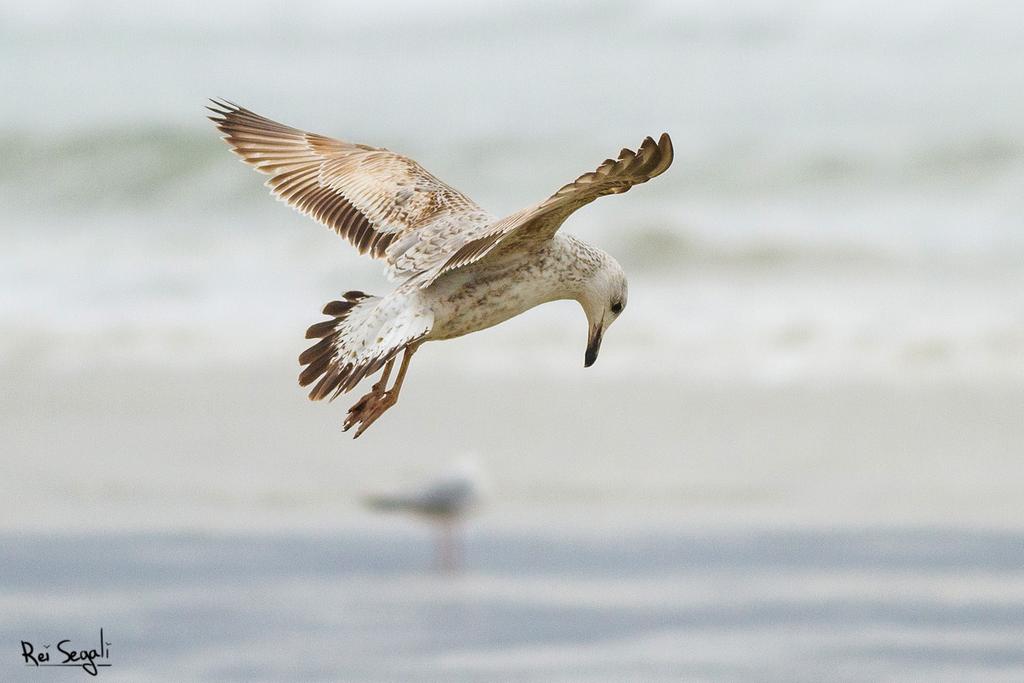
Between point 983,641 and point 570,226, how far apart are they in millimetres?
8340

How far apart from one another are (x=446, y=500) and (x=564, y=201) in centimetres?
586

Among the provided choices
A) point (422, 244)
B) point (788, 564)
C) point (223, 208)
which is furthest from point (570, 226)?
point (422, 244)

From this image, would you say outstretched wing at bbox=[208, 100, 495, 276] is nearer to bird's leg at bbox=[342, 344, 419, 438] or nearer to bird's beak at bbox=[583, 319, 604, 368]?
bird's leg at bbox=[342, 344, 419, 438]

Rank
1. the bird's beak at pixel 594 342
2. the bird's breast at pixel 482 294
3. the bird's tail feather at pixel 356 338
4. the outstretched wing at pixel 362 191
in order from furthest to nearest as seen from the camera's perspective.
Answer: the outstretched wing at pixel 362 191 → the bird's beak at pixel 594 342 → the bird's breast at pixel 482 294 → the bird's tail feather at pixel 356 338

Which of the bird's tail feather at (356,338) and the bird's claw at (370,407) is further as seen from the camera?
the bird's claw at (370,407)

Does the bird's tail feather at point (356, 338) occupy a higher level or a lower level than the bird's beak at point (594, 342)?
lower

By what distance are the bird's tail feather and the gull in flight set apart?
5.43 m

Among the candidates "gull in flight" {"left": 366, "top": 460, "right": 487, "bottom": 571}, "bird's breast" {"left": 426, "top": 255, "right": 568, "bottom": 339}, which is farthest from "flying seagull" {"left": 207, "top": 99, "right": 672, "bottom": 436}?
"gull in flight" {"left": 366, "top": 460, "right": 487, "bottom": 571}

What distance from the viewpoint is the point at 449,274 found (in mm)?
5617

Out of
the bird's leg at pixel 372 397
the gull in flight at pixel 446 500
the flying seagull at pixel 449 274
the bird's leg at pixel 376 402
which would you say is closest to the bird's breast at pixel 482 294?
the flying seagull at pixel 449 274

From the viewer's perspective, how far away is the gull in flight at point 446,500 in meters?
11.0

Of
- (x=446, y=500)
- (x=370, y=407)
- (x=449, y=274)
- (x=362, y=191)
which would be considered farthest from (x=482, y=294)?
(x=446, y=500)

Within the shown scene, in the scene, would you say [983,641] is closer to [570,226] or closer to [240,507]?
[240,507]

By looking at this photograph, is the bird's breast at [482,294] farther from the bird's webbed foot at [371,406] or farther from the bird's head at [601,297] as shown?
the bird's webbed foot at [371,406]
